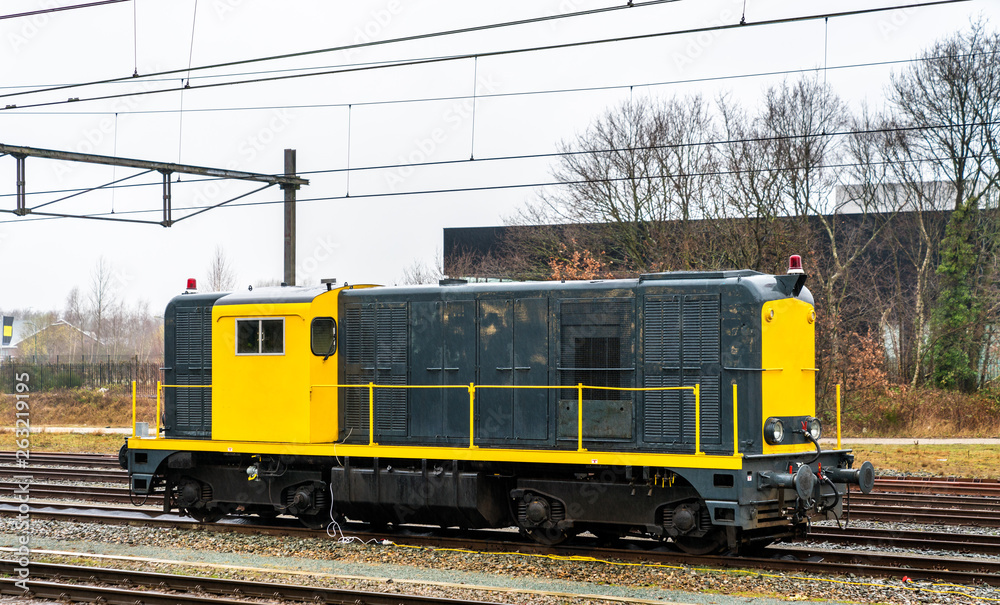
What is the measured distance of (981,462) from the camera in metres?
19.5

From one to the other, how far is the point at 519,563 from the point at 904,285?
27842mm

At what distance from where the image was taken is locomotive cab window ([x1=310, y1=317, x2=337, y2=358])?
11.5 meters

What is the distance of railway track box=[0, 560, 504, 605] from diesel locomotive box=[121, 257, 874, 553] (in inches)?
103

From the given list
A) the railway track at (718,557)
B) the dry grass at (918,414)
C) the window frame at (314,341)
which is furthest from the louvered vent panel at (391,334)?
the dry grass at (918,414)

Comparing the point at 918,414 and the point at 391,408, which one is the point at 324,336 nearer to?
the point at 391,408

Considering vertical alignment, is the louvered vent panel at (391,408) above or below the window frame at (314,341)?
below

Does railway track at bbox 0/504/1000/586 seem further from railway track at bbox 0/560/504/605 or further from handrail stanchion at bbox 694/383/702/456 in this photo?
railway track at bbox 0/560/504/605

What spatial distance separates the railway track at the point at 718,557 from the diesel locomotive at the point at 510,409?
238mm

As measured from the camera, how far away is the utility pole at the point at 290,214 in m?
18.0

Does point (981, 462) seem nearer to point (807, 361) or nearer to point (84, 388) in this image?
point (807, 361)

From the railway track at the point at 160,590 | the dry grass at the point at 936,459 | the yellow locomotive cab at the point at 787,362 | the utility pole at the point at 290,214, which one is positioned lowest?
the dry grass at the point at 936,459

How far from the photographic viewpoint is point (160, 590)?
28.3 feet

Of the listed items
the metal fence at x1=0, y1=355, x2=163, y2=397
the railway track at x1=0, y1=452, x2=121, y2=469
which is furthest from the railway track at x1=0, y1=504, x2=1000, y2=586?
the metal fence at x1=0, y1=355, x2=163, y2=397

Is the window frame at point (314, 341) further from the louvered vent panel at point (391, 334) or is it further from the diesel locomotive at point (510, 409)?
the louvered vent panel at point (391, 334)
